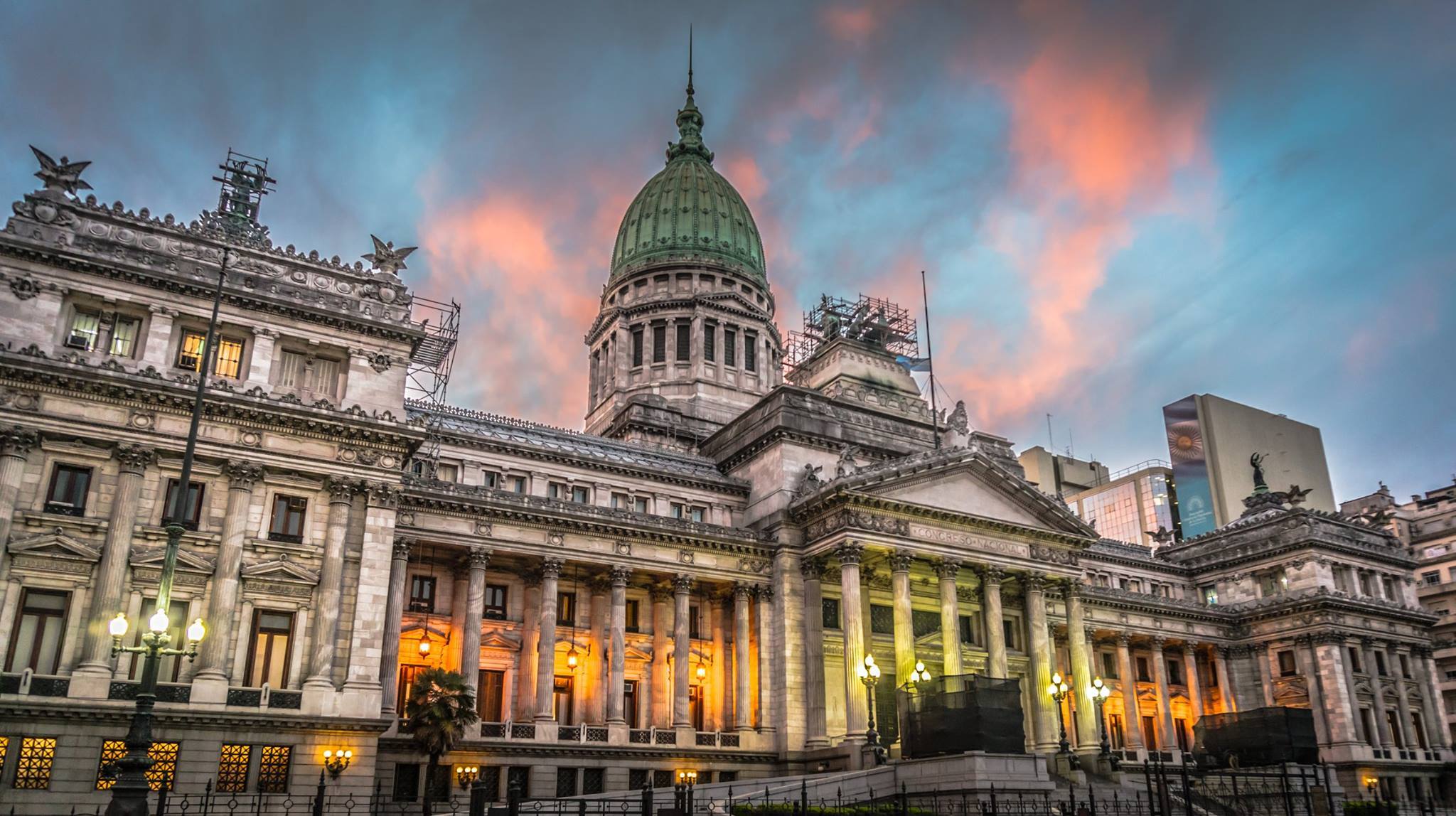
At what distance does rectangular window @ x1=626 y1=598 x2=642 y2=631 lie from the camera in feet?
181

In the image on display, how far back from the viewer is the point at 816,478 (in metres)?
57.4

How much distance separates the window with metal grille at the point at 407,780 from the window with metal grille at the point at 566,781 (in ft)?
20.6

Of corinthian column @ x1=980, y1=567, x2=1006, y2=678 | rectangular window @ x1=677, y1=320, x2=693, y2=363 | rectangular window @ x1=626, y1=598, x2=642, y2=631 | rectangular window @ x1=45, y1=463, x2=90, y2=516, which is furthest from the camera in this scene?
rectangular window @ x1=677, y1=320, x2=693, y2=363

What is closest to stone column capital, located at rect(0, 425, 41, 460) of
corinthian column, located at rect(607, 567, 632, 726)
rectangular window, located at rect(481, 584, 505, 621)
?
rectangular window, located at rect(481, 584, 505, 621)

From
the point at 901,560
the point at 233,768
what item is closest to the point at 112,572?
the point at 233,768

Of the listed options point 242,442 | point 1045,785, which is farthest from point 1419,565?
point 242,442

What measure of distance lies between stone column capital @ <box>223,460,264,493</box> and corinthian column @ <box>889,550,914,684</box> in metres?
30.0

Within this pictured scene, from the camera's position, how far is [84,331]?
4025cm

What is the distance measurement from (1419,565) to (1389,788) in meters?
30.6

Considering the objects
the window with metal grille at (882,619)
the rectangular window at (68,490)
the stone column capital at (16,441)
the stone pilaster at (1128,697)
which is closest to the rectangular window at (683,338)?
the window with metal grille at (882,619)

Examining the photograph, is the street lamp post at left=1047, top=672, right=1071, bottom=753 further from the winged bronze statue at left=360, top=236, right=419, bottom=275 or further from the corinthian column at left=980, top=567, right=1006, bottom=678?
the winged bronze statue at left=360, top=236, right=419, bottom=275

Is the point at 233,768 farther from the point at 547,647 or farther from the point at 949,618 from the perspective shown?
the point at 949,618

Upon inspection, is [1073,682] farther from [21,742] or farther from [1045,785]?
[21,742]

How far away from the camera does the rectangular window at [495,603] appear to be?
170ft
